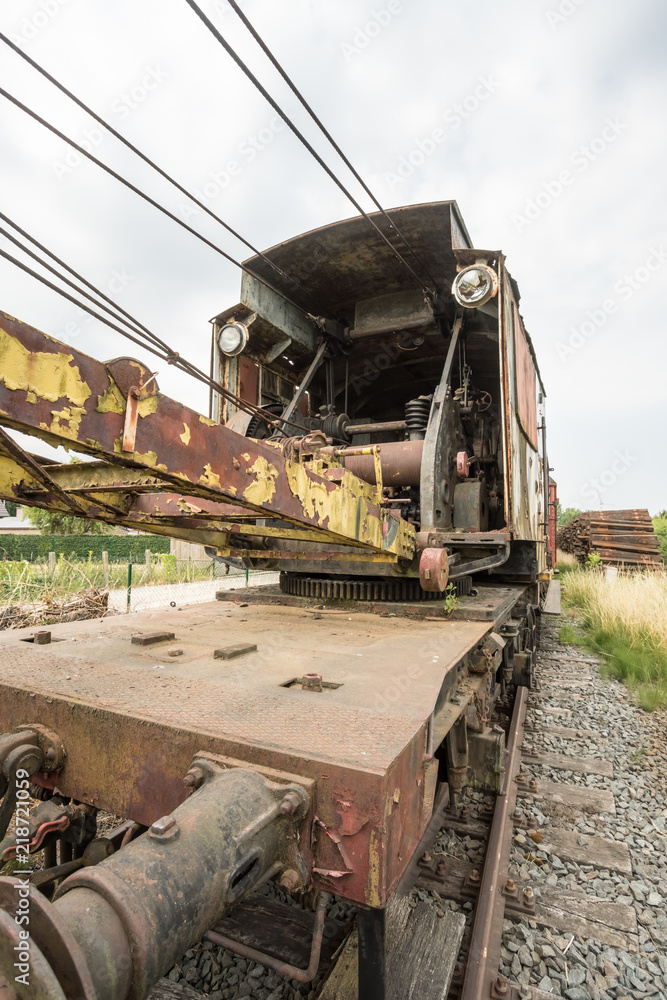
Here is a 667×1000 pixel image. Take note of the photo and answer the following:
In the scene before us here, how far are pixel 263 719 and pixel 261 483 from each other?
0.78 m

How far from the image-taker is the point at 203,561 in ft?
62.0

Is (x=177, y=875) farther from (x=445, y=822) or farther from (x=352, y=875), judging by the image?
(x=445, y=822)

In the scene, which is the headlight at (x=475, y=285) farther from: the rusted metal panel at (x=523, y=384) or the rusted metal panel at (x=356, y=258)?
the rusted metal panel at (x=523, y=384)

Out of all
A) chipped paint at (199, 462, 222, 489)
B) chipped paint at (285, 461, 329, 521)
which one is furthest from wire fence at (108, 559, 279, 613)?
chipped paint at (199, 462, 222, 489)

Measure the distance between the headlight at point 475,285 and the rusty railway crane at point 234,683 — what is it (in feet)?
0.05

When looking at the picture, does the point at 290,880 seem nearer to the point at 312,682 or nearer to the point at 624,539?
the point at 312,682

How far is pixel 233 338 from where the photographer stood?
482 cm

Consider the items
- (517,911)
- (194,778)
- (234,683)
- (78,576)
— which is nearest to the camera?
(194,778)

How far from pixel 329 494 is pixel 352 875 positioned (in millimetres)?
1438

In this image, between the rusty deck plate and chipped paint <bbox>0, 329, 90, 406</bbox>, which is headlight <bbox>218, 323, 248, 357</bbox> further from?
chipped paint <bbox>0, 329, 90, 406</bbox>

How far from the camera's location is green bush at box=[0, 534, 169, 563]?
61.9 feet

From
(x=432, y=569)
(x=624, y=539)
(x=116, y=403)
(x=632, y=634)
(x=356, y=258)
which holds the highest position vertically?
(x=356, y=258)

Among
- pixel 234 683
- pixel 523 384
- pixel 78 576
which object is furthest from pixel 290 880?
pixel 78 576

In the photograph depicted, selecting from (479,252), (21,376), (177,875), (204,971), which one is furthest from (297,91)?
(204,971)
